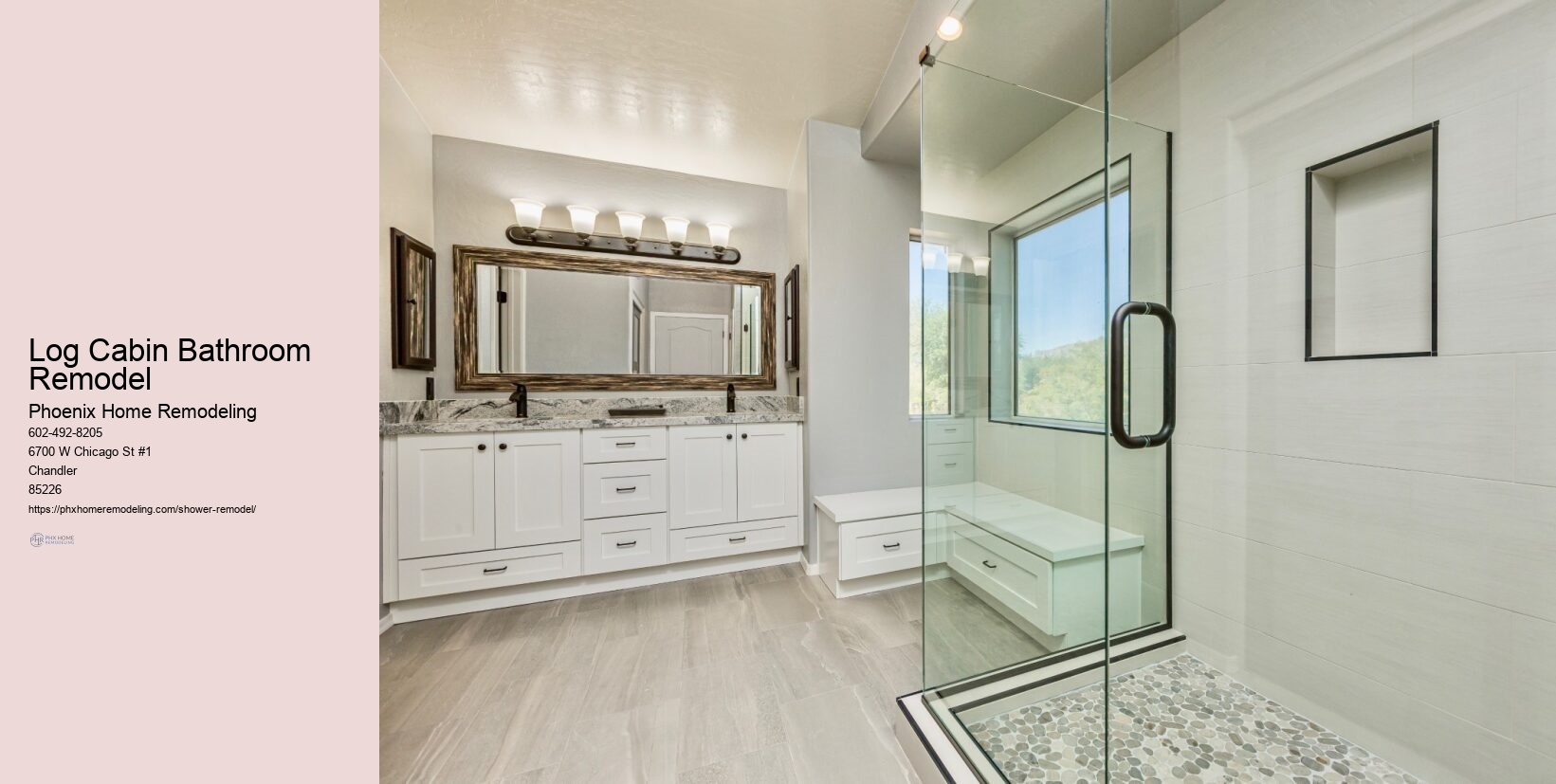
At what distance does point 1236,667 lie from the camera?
129 cm

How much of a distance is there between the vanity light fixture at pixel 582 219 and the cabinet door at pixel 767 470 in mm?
1481

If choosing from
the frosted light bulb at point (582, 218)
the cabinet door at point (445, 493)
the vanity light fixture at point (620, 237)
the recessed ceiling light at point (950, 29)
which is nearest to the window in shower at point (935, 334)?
the recessed ceiling light at point (950, 29)

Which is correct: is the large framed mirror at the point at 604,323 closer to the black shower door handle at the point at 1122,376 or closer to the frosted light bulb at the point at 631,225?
the frosted light bulb at the point at 631,225

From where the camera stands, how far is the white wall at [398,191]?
1.78 m

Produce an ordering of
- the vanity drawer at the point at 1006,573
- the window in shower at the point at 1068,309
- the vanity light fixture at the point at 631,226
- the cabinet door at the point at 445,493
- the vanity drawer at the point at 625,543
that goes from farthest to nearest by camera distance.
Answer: the vanity light fixture at the point at 631,226 < the vanity drawer at the point at 625,543 < the cabinet door at the point at 445,493 < the vanity drawer at the point at 1006,573 < the window in shower at the point at 1068,309

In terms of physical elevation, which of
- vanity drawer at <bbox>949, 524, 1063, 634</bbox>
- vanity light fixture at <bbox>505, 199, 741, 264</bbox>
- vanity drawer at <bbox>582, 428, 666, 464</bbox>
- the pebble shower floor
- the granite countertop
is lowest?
the pebble shower floor

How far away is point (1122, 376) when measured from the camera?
860mm

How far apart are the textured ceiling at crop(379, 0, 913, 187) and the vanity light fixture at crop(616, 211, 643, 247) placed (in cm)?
35

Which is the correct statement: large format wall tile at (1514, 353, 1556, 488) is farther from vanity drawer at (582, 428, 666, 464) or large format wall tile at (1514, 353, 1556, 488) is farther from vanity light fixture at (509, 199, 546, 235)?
vanity light fixture at (509, 199, 546, 235)

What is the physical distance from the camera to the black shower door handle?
86cm

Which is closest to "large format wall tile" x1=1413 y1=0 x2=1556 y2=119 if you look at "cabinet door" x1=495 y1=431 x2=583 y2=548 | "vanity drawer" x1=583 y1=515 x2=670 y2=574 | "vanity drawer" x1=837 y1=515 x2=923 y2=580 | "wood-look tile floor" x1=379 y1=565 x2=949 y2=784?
"vanity drawer" x1=837 y1=515 x2=923 y2=580

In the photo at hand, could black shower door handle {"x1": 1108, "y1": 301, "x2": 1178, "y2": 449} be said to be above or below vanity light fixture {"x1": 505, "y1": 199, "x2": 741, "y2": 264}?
below
